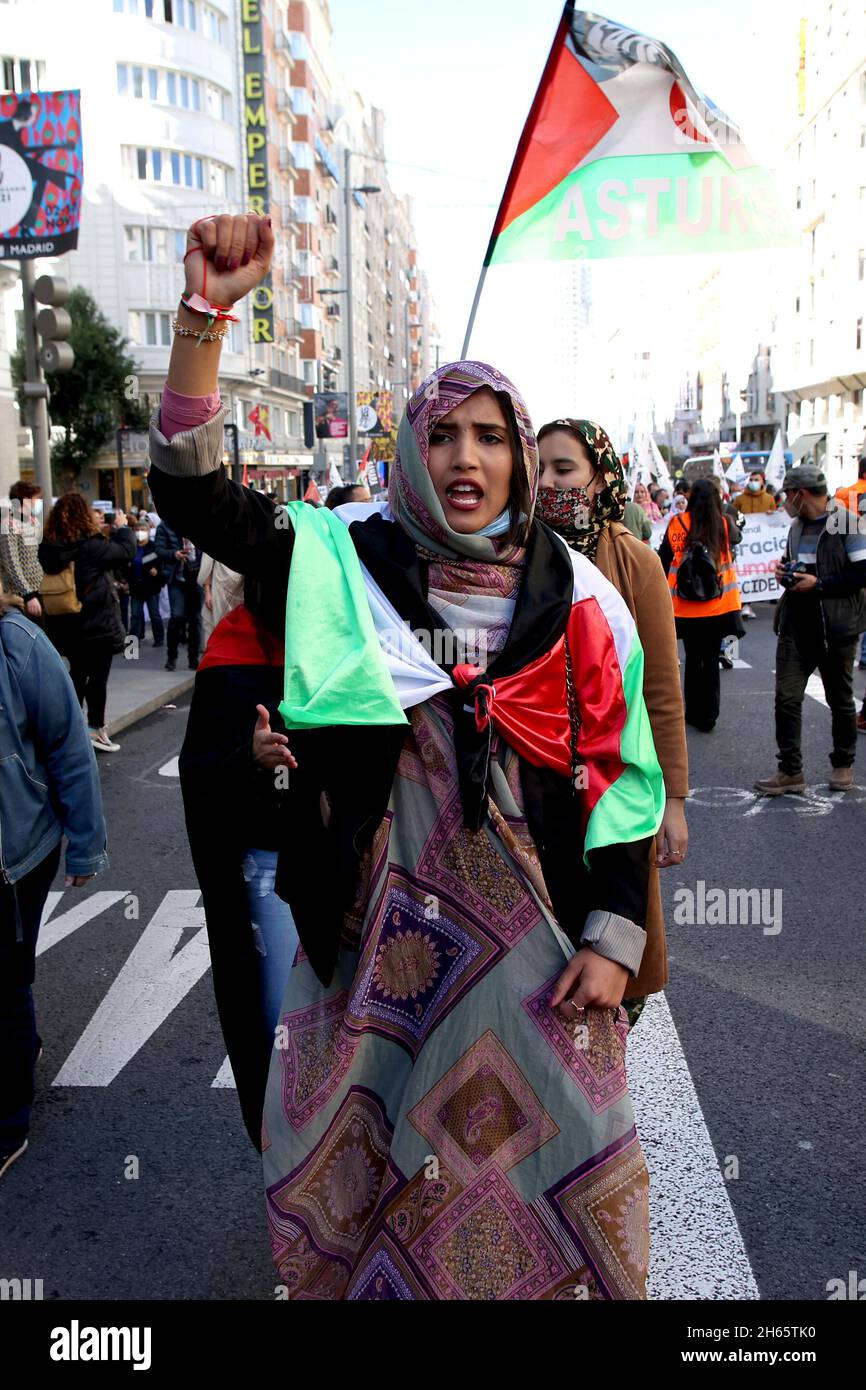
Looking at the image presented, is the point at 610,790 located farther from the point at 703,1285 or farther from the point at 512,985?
the point at 703,1285

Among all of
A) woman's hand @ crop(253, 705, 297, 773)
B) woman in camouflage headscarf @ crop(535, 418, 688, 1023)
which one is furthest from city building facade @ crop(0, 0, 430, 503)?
woman's hand @ crop(253, 705, 297, 773)

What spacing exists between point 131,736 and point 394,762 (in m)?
8.74

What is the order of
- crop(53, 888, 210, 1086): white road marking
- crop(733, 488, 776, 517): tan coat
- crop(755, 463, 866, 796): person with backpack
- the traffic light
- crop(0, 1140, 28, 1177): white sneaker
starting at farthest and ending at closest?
crop(733, 488, 776, 517): tan coat
the traffic light
crop(755, 463, 866, 796): person with backpack
crop(53, 888, 210, 1086): white road marking
crop(0, 1140, 28, 1177): white sneaker

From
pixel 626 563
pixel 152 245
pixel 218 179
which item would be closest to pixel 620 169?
pixel 626 563

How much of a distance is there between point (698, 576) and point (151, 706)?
535cm

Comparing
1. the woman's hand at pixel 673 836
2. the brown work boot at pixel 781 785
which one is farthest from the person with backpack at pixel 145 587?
the woman's hand at pixel 673 836

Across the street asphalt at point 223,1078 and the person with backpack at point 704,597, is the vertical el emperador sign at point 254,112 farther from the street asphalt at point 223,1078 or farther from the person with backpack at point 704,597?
the street asphalt at point 223,1078

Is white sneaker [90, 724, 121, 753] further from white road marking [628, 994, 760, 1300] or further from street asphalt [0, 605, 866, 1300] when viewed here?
white road marking [628, 994, 760, 1300]

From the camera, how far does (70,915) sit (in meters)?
→ 5.89

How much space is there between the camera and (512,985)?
223 cm

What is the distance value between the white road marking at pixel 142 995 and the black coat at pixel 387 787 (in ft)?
7.19

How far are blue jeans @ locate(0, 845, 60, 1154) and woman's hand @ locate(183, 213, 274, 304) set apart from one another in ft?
7.10

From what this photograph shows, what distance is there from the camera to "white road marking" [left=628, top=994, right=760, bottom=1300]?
2916 millimetres

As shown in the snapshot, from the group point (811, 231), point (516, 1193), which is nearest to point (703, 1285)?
point (516, 1193)
